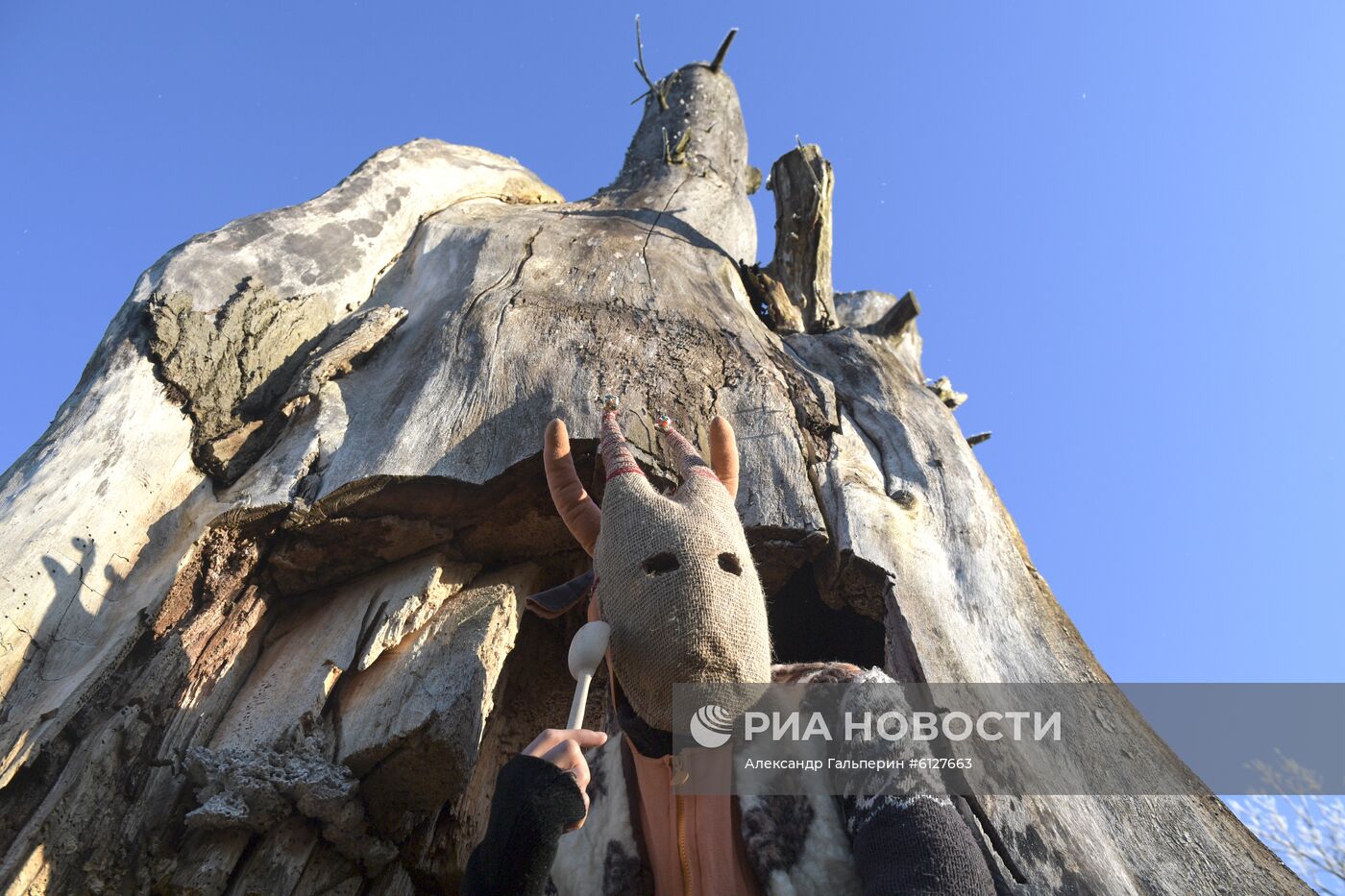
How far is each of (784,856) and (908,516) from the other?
1.52m

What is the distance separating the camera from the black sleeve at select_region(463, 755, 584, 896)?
1694 millimetres

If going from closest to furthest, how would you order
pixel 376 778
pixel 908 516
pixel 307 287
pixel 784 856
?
1. pixel 784 856
2. pixel 376 778
3. pixel 908 516
4. pixel 307 287

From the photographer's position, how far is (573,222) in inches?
182

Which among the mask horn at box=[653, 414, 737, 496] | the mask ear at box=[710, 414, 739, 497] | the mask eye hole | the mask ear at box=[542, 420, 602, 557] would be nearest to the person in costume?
the mask eye hole

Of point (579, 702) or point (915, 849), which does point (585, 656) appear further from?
point (915, 849)

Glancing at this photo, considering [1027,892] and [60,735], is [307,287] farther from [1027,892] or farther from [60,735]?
[1027,892]

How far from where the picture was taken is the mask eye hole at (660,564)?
6.46ft

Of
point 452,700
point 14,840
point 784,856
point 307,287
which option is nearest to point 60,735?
point 14,840

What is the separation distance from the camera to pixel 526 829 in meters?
1.70

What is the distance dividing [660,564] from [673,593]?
91mm

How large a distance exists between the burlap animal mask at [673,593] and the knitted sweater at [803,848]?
24 cm

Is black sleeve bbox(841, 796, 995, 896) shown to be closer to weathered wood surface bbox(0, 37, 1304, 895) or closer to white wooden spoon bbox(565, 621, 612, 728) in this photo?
weathered wood surface bbox(0, 37, 1304, 895)

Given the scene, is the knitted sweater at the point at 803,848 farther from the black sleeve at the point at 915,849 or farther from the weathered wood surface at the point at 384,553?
the weathered wood surface at the point at 384,553

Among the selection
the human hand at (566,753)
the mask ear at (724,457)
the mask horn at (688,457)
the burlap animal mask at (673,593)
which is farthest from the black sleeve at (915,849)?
the mask ear at (724,457)
